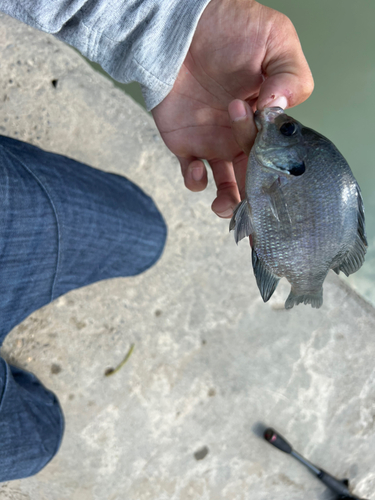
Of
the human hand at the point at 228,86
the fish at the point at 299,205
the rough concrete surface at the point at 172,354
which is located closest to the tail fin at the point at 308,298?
the fish at the point at 299,205

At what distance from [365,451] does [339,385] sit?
15.7 inches

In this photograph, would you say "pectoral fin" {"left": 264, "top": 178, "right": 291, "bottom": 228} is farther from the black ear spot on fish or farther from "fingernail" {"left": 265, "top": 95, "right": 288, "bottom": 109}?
"fingernail" {"left": 265, "top": 95, "right": 288, "bottom": 109}

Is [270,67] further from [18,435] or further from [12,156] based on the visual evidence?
[18,435]

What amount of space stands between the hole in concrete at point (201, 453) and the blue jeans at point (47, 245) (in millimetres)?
706

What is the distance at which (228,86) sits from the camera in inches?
46.2

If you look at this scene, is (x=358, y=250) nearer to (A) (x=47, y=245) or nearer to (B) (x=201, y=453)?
(A) (x=47, y=245)

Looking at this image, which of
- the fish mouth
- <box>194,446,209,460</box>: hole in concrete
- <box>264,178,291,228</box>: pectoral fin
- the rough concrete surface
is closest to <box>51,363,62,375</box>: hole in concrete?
the rough concrete surface

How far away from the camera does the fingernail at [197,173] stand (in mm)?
1246

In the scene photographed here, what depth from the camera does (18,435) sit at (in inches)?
57.4

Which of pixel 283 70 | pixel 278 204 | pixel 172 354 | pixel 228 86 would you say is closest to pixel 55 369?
pixel 172 354

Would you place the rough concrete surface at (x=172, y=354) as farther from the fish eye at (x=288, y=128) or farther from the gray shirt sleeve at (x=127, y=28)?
the fish eye at (x=288, y=128)

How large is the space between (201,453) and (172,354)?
54 centimetres

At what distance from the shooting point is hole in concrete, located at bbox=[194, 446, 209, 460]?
1.85 meters

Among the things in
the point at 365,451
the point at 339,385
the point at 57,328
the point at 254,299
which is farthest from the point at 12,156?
the point at 365,451
